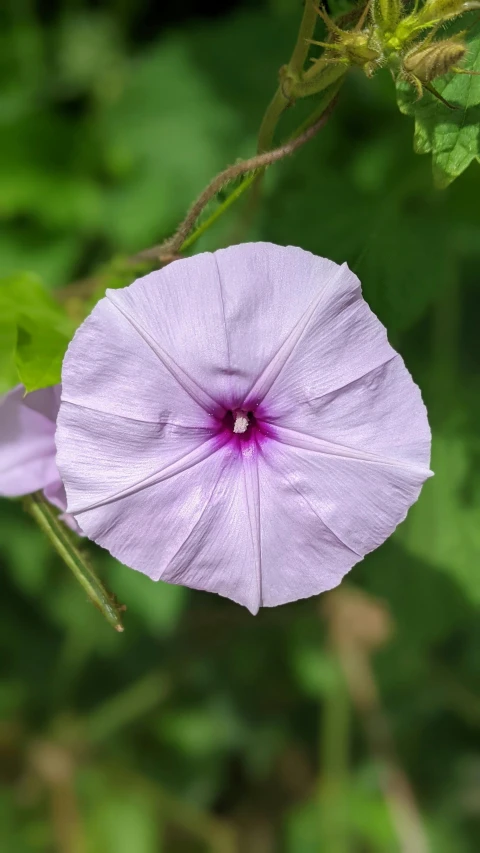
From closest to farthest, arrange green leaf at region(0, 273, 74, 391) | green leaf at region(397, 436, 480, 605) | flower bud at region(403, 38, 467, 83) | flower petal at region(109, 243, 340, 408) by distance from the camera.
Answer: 1. flower bud at region(403, 38, 467, 83)
2. flower petal at region(109, 243, 340, 408)
3. green leaf at region(0, 273, 74, 391)
4. green leaf at region(397, 436, 480, 605)

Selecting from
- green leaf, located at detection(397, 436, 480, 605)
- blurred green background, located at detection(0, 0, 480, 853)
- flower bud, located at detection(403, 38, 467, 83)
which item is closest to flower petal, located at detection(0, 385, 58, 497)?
blurred green background, located at detection(0, 0, 480, 853)

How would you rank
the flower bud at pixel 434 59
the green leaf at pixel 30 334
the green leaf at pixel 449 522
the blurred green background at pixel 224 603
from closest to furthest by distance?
the flower bud at pixel 434 59 < the green leaf at pixel 30 334 < the green leaf at pixel 449 522 < the blurred green background at pixel 224 603

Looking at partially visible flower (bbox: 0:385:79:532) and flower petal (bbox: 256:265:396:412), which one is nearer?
flower petal (bbox: 256:265:396:412)

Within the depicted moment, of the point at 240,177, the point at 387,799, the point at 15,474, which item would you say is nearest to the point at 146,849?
the point at 387,799

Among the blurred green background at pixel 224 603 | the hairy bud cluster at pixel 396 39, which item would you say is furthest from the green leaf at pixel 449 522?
the hairy bud cluster at pixel 396 39

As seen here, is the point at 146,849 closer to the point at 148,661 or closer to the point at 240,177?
the point at 148,661

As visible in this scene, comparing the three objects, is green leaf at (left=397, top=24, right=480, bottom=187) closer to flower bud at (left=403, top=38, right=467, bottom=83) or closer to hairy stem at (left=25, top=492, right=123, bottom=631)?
flower bud at (left=403, top=38, right=467, bottom=83)

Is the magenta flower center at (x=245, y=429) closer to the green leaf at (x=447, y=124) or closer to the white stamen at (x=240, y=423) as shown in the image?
the white stamen at (x=240, y=423)

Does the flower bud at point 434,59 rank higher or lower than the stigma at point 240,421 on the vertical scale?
higher
